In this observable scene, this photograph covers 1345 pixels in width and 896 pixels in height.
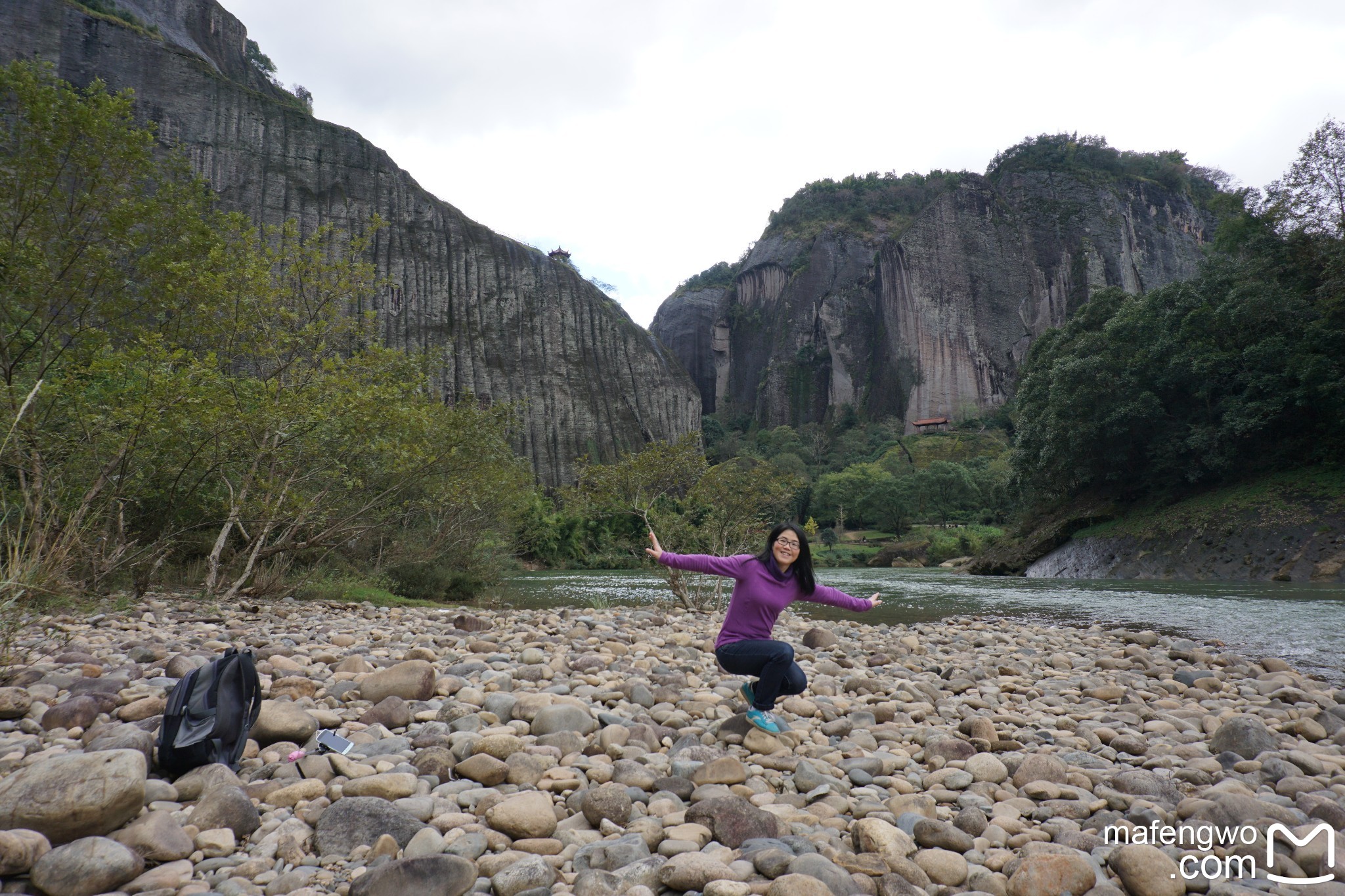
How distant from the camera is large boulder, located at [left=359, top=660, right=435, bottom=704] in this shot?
421 cm

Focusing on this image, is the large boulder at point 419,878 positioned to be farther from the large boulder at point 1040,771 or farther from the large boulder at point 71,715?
the large boulder at point 1040,771

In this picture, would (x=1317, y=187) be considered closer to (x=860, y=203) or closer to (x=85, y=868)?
(x=85, y=868)

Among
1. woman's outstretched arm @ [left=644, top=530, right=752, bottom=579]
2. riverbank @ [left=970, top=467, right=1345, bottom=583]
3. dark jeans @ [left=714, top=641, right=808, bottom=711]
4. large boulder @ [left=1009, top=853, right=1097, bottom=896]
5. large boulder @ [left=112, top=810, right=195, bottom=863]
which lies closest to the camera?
large boulder @ [left=112, top=810, right=195, bottom=863]

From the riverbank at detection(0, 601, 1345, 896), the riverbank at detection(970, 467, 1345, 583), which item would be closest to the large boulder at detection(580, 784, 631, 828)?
the riverbank at detection(0, 601, 1345, 896)

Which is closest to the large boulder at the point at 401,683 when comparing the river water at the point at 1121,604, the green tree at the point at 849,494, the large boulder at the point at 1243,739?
the large boulder at the point at 1243,739

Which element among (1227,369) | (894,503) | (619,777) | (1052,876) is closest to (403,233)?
(894,503)

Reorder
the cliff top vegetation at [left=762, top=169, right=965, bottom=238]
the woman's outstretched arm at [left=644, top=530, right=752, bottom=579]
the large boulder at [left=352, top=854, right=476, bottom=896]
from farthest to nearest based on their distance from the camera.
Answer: the cliff top vegetation at [left=762, top=169, right=965, bottom=238] → the woman's outstretched arm at [left=644, top=530, right=752, bottom=579] → the large boulder at [left=352, top=854, right=476, bottom=896]

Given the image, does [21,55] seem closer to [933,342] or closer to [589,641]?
[589,641]

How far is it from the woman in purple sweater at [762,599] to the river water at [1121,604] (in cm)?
618

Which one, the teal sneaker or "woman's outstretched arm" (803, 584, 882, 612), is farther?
"woman's outstretched arm" (803, 584, 882, 612)

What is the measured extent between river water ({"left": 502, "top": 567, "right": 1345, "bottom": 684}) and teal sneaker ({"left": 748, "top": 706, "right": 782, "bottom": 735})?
6.36 metres

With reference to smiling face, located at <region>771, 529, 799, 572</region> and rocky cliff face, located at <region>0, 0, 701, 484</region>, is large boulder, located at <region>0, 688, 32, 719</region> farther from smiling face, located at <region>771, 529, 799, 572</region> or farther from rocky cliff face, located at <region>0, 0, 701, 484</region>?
rocky cliff face, located at <region>0, 0, 701, 484</region>

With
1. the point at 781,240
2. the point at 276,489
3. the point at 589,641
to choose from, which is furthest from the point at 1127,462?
the point at 781,240

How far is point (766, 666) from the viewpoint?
4.05 meters
